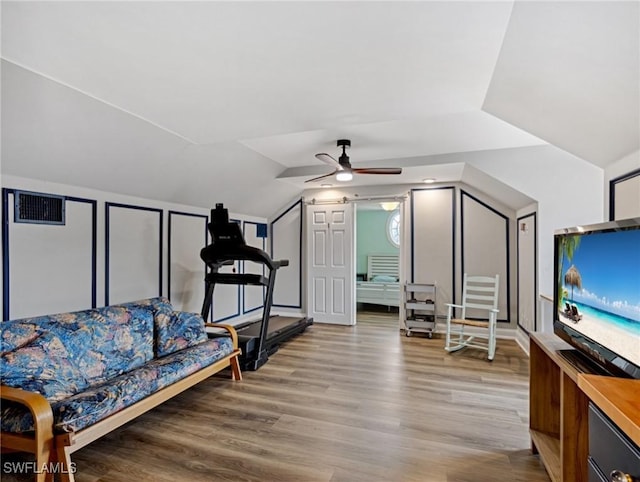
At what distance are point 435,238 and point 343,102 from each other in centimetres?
351

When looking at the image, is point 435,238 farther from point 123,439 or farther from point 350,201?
point 123,439

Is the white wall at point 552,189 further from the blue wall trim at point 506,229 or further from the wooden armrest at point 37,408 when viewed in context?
the wooden armrest at point 37,408

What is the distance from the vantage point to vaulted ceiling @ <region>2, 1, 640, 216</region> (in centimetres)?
152

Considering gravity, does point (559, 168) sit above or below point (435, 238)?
above

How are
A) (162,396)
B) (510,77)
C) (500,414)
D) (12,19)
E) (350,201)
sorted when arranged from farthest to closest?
1. (350,201)
2. (500,414)
3. (162,396)
4. (510,77)
5. (12,19)

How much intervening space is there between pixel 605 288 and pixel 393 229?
264 inches

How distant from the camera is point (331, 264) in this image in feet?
20.2

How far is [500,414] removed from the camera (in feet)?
9.15

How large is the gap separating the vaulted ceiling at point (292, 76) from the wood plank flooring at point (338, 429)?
2135 millimetres

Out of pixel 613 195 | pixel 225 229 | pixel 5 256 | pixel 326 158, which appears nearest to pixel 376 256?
pixel 225 229

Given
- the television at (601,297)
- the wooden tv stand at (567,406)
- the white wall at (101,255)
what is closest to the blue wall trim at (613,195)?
the television at (601,297)

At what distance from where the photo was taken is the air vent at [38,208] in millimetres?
2799

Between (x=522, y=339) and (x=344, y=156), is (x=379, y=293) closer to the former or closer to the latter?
(x=522, y=339)

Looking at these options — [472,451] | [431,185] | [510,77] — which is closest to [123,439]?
[472,451]
